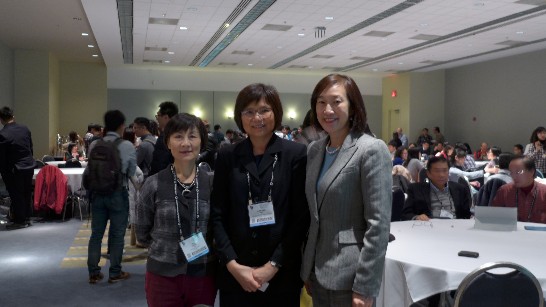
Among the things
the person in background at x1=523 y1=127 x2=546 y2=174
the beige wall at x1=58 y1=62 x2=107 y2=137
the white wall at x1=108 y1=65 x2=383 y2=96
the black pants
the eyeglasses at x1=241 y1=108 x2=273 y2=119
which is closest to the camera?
the eyeglasses at x1=241 y1=108 x2=273 y2=119

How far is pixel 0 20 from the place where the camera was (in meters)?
11.3

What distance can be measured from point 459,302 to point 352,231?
0.62 meters

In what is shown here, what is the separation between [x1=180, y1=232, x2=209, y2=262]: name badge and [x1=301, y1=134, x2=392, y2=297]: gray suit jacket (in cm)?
45

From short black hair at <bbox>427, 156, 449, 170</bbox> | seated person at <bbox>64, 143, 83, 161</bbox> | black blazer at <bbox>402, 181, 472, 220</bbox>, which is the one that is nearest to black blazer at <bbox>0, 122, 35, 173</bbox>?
seated person at <bbox>64, 143, 83, 161</bbox>

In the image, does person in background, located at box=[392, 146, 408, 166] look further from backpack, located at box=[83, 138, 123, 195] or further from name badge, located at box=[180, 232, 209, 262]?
name badge, located at box=[180, 232, 209, 262]

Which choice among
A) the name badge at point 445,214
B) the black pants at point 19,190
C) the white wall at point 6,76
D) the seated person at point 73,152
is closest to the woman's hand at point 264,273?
the name badge at point 445,214

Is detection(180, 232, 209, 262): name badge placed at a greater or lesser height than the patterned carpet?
greater

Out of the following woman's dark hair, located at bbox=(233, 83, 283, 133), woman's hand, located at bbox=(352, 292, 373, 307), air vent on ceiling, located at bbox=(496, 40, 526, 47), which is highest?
air vent on ceiling, located at bbox=(496, 40, 526, 47)

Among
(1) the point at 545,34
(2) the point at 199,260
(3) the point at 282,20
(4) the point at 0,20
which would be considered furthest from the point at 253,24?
(2) the point at 199,260

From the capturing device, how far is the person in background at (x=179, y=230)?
2068mm

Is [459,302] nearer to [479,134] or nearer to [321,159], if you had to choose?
[321,159]

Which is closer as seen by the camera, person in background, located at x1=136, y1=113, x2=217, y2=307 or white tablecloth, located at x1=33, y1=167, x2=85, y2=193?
→ person in background, located at x1=136, y1=113, x2=217, y2=307

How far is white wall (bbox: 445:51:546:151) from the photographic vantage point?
1579cm

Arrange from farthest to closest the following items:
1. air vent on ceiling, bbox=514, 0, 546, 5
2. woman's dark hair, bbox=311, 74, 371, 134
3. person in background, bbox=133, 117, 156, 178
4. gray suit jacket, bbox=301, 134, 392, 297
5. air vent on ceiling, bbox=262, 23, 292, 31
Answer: air vent on ceiling, bbox=262, 23, 292, 31 → air vent on ceiling, bbox=514, 0, 546, 5 → person in background, bbox=133, 117, 156, 178 → woman's dark hair, bbox=311, 74, 371, 134 → gray suit jacket, bbox=301, 134, 392, 297
